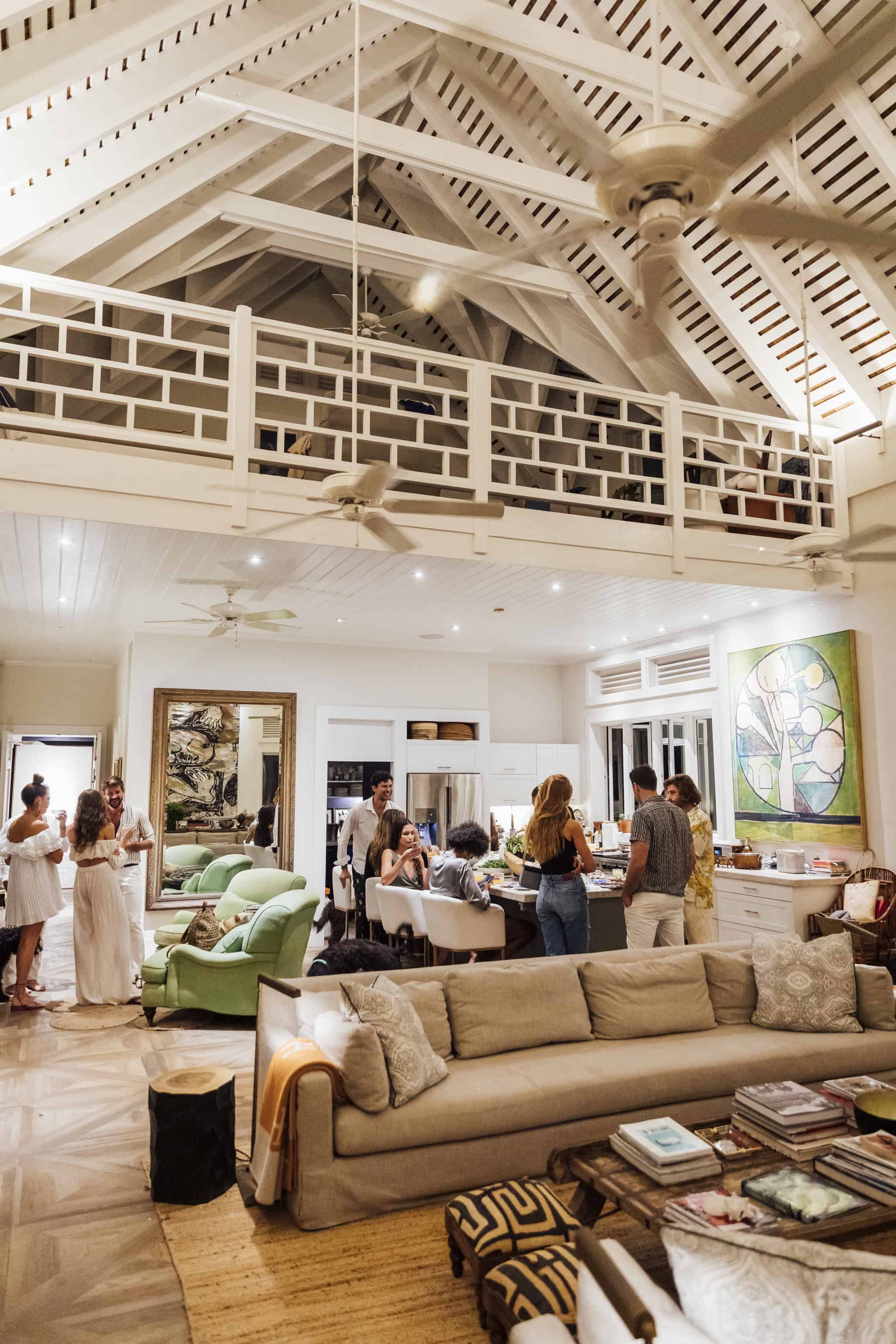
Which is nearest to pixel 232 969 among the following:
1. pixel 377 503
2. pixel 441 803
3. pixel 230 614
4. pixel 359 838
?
pixel 359 838

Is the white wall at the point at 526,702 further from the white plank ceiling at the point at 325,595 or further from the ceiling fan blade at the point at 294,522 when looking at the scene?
the ceiling fan blade at the point at 294,522

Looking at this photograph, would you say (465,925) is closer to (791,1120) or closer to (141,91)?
(791,1120)

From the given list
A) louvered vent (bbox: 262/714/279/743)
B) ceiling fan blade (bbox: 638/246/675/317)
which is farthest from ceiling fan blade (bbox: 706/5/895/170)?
louvered vent (bbox: 262/714/279/743)

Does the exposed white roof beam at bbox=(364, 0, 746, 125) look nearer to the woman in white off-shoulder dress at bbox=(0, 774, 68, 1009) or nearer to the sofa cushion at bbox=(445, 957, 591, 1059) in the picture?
the sofa cushion at bbox=(445, 957, 591, 1059)

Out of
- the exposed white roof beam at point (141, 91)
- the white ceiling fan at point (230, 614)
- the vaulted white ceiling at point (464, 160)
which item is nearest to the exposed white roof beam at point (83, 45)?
the vaulted white ceiling at point (464, 160)

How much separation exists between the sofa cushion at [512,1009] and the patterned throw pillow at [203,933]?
2499 millimetres

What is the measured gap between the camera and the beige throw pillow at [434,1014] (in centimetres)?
363

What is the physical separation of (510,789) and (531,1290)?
7.83 m

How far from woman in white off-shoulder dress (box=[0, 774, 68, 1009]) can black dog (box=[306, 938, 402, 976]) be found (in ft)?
8.86

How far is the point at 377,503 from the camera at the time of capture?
389 centimetres

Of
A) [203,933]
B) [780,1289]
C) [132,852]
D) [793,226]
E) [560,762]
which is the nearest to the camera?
[780,1289]

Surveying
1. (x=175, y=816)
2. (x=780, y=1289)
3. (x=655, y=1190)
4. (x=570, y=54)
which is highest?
(x=570, y=54)

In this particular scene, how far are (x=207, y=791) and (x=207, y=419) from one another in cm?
353

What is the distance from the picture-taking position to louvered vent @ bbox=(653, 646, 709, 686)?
8.34 metres
